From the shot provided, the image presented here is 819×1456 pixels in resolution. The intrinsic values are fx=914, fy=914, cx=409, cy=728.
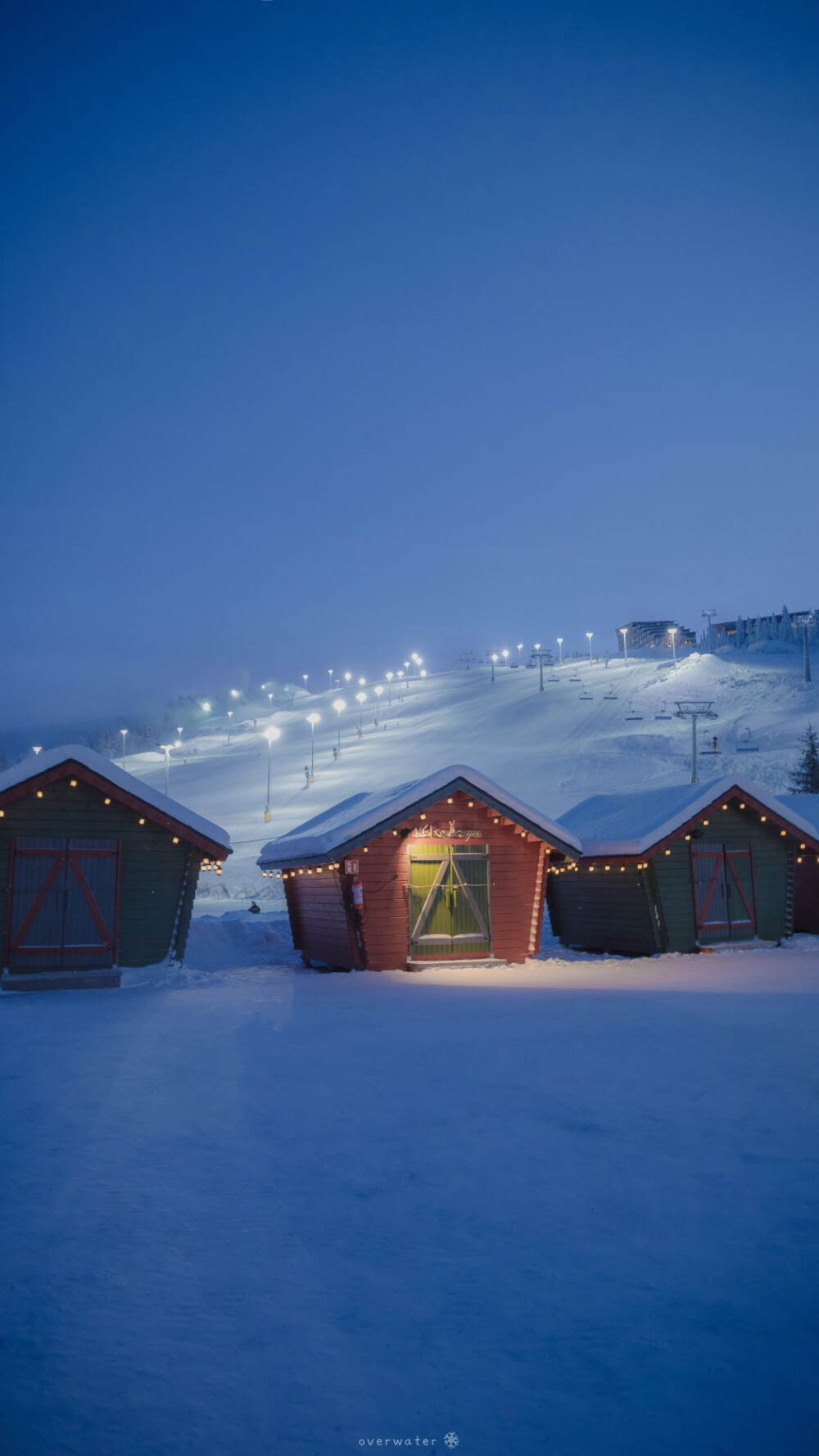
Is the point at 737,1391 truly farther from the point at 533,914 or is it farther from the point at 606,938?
the point at 606,938

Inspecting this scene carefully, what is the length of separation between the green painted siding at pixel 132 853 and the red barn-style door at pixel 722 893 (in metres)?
11.7

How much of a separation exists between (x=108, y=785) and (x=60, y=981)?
3.42 m

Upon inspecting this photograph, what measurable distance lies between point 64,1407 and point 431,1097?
454cm

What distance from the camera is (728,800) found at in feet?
70.6

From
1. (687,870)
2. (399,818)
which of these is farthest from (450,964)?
(687,870)

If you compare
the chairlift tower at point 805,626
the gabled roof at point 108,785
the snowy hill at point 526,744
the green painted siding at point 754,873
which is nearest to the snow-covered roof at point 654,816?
A: the green painted siding at point 754,873

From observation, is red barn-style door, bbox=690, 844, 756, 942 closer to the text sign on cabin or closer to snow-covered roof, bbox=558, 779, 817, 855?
snow-covered roof, bbox=558, 779, 817, 855

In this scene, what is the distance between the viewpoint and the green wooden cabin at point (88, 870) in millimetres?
15812

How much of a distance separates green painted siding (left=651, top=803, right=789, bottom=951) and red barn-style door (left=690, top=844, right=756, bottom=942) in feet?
0.52

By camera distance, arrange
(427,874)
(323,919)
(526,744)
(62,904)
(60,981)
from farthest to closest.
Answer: (526,744), (323,919), (427,874), (62,904), (60,981)

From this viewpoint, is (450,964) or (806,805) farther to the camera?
(806,805)

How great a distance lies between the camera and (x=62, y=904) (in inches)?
636

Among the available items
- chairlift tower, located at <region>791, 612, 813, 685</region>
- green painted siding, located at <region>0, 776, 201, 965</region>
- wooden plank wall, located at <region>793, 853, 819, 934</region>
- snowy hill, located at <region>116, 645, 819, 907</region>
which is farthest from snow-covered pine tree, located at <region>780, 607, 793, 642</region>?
green painted siding, located at <region>0, 776, 201, 965</region>

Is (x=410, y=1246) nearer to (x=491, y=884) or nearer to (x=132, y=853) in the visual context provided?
(x=132, y=853)
